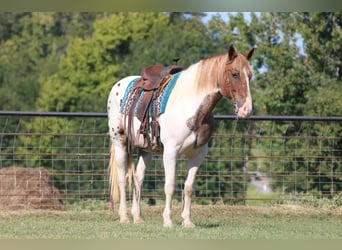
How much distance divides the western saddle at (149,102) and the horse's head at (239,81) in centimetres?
87

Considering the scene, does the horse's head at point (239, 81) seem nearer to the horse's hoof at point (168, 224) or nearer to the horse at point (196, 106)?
the horse at point (196, 106)

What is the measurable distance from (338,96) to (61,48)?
35.9 metres

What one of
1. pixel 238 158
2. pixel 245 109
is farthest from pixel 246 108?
pixel 238 158

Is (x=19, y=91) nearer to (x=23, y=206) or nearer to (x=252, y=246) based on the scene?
(x=23, y=206)

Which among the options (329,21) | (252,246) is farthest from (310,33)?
(252,246)

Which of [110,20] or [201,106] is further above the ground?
[110,20]

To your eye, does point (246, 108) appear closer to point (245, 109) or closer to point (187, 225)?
point (245, 109)

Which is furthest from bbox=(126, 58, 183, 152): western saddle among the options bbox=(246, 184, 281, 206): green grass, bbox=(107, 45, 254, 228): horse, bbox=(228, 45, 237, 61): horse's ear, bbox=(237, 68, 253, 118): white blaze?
bbox=(246, 184, 281, 206): green grass

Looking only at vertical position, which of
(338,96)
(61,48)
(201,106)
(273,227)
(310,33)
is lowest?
(273,227)

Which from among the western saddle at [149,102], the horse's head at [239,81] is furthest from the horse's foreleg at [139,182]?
the horse's head at [239,81]

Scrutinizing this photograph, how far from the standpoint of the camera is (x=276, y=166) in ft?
65.0

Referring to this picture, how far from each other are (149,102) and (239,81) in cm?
112

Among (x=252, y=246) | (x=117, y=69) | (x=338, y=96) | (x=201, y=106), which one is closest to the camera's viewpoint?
(x=252, y=246)

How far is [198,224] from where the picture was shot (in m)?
8.11
